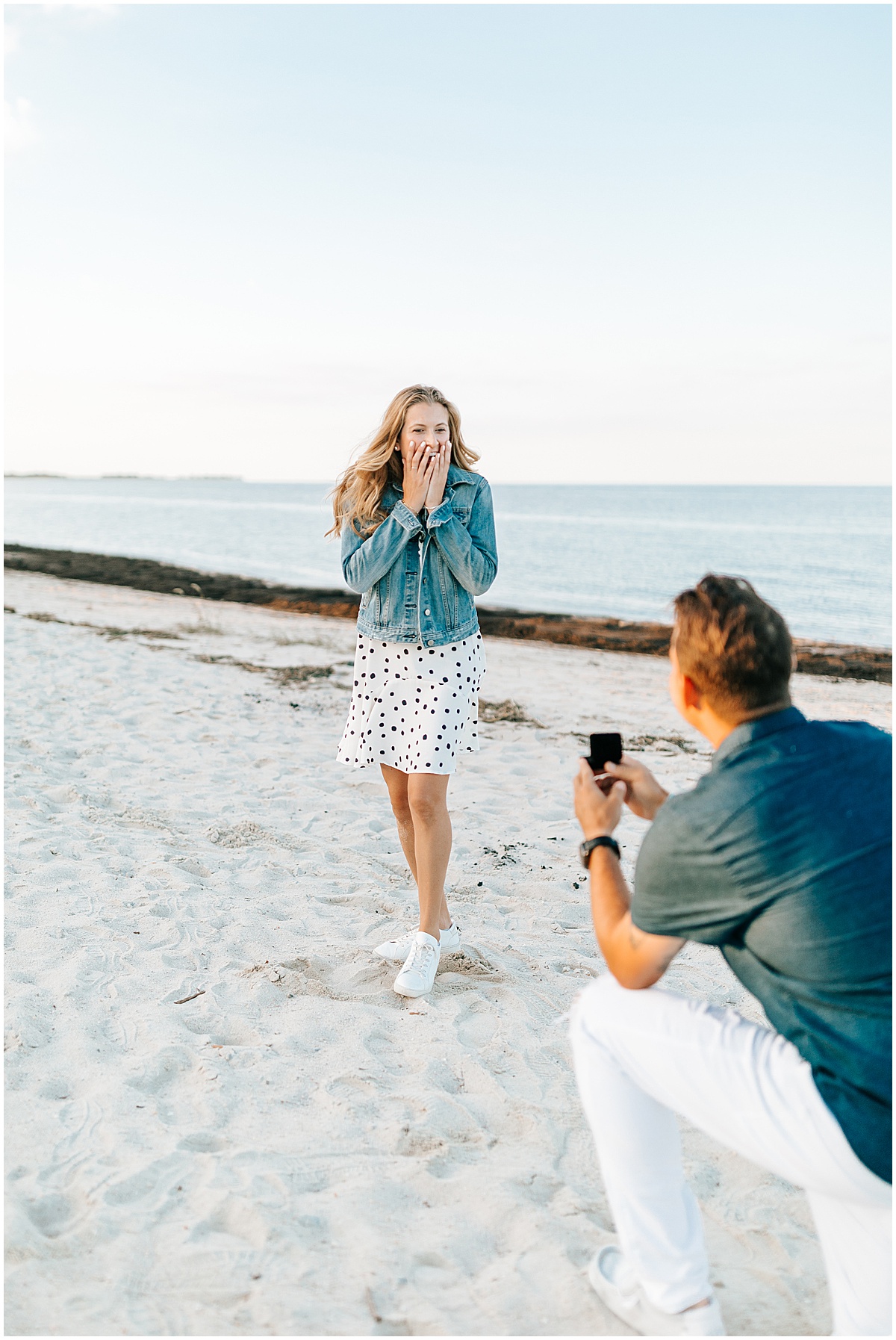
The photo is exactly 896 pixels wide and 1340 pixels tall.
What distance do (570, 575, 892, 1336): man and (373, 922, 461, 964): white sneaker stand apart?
5.67 feet

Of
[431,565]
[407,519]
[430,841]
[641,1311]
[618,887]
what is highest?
[407,519]

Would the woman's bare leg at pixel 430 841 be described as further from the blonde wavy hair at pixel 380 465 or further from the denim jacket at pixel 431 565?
the blonde wavy hair at pixel 380 465

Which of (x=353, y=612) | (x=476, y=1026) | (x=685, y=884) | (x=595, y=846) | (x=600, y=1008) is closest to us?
(x=685, y=884)

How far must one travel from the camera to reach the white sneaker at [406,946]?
3713 mm

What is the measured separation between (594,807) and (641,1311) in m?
1.08

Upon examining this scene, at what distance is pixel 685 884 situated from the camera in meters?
1.71

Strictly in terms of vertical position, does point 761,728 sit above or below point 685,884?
above

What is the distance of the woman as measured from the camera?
3.51 metres

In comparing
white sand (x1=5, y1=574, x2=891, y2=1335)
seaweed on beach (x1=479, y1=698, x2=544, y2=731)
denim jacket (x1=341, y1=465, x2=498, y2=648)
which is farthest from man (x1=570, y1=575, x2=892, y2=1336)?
seaweed on beach (x1=479, y1=698, x2=544, y2=731)

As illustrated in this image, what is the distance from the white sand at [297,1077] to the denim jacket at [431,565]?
1333 mm

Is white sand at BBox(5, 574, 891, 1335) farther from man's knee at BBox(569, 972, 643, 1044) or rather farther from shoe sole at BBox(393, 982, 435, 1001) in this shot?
man's knee at BBox(569, 972, 643, 1044)

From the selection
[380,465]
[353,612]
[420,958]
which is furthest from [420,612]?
[353,612]

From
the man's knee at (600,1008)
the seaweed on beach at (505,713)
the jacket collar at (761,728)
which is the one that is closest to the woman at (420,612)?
the man's knee at (600,1008)

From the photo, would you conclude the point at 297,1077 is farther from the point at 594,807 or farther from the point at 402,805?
the point at 594,807
